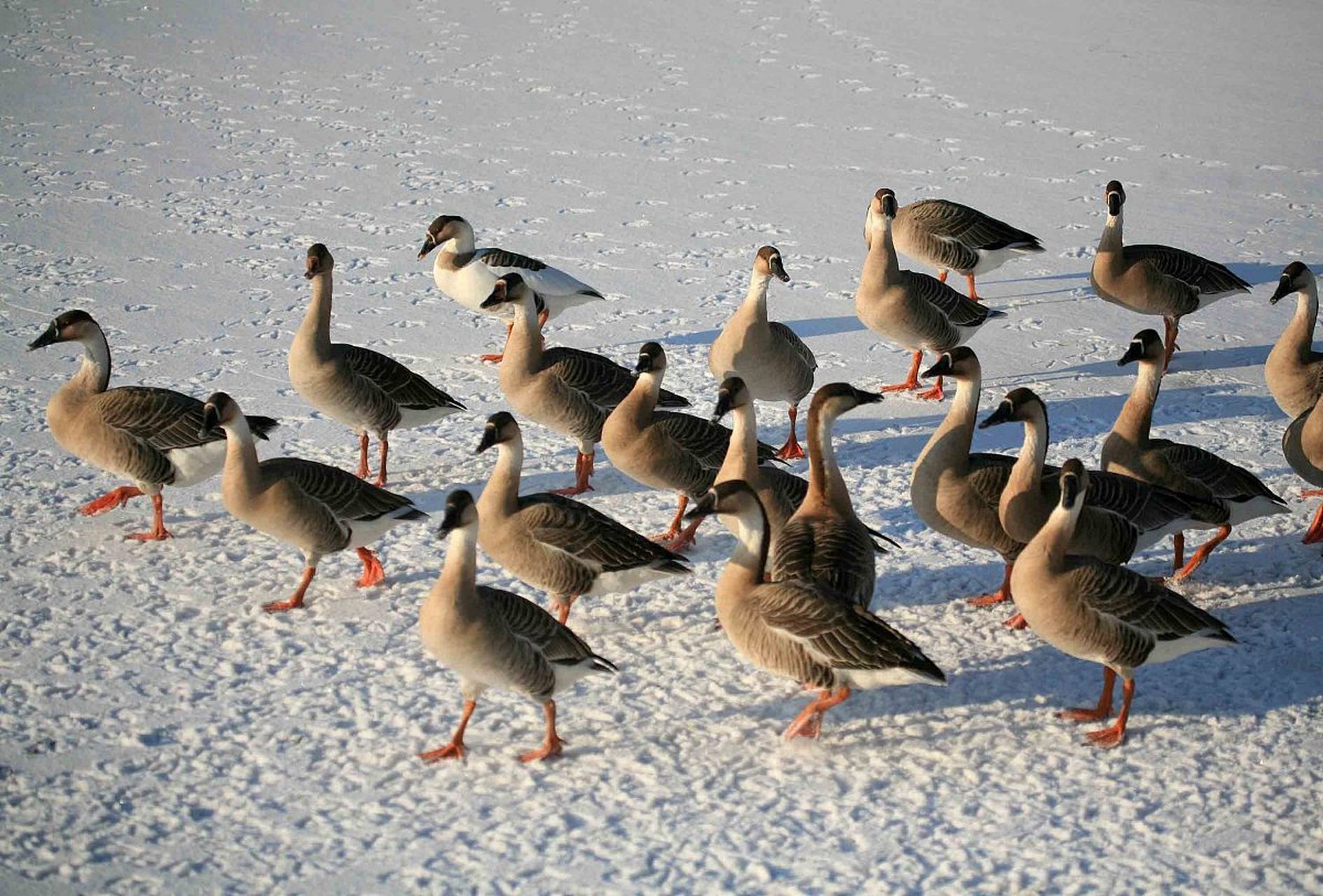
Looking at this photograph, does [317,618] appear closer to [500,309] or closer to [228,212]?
[500,309]

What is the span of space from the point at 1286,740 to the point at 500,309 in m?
5.53

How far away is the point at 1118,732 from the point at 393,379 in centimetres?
441

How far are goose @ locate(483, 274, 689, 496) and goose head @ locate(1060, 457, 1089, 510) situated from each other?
2682 mm

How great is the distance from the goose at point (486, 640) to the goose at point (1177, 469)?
3.18m

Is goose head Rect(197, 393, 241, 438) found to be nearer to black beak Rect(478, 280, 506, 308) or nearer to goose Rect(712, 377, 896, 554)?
black beak Rect(478, 280, 506, 308)

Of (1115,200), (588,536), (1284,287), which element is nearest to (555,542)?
(588,536)

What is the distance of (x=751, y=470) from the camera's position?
670 centimetres

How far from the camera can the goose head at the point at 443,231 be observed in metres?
9.84

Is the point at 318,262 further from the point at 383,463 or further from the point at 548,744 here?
the point at 548,744

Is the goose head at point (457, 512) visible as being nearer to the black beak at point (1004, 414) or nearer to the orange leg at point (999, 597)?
the black beak at point (1004, 414)

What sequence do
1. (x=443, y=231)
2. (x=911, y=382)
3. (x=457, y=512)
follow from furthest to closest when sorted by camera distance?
(x=443, y=231), (x=911, y=382), (x=457, y=512)

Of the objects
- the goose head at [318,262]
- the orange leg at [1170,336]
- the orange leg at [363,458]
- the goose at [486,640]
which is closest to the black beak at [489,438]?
the goose at [486,640]

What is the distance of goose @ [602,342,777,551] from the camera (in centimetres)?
712

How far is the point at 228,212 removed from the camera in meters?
11.5
